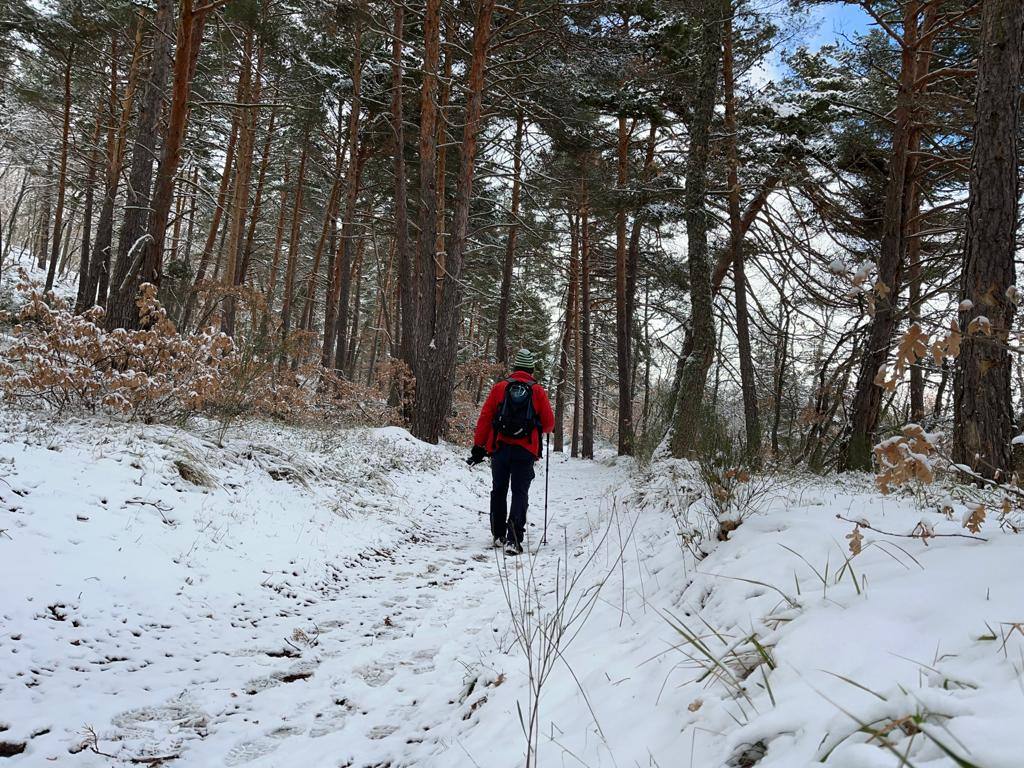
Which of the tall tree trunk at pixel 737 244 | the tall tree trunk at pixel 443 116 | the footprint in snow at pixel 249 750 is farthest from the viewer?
the tall tree trunk at pixel 443 116

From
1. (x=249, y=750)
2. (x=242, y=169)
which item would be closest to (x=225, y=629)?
(x=249, y=750)

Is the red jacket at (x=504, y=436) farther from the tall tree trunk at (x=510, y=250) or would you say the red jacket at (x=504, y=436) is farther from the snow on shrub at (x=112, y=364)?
the tall tree trunk at (x=510, y=250)

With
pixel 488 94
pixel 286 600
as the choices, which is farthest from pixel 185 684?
pixel 488 94

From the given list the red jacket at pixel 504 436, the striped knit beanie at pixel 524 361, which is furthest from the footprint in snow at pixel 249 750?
the striped knit beanie at pixel 524 361

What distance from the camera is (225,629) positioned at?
337cm

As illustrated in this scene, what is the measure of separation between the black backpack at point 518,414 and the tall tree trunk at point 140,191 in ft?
15.7

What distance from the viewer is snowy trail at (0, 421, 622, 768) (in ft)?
7.61

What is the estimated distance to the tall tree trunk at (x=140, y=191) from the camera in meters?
6.89

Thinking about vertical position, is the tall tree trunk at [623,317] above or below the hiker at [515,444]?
A: above

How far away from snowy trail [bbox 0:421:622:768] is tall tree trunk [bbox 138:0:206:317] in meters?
3.28

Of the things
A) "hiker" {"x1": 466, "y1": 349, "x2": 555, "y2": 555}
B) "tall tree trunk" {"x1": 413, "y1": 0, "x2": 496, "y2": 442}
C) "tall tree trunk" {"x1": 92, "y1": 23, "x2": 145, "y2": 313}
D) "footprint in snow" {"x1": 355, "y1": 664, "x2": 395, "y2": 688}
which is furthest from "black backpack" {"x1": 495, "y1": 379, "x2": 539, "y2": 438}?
"tall tree trunk" {"x1": 92, "y1": 23, "x2": 145, "y2": 313}

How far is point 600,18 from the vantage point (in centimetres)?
1061

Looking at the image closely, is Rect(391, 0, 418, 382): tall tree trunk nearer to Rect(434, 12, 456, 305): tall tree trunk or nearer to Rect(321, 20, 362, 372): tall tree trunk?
Rect(434, 12, 456, 305): tall tree trunk

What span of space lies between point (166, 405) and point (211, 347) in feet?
2.50
